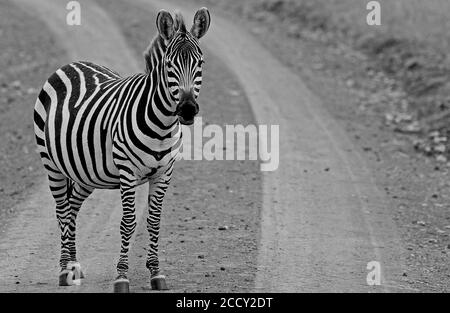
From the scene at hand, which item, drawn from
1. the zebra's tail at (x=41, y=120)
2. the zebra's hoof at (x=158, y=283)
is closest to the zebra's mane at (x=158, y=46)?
the zebra's tail at (x=41, y=120)

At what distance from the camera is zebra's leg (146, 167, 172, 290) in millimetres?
8555

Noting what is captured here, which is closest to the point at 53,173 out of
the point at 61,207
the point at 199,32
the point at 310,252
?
the point at 61,207

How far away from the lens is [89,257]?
10148 millimetres

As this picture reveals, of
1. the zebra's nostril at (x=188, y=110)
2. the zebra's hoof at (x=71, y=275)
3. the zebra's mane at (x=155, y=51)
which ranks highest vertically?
the zebra's mane at (x=155, y=51)

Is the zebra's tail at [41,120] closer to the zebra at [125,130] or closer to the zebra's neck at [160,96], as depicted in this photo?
the zebra at [125,130]

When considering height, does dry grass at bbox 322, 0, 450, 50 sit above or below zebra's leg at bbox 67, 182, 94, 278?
above

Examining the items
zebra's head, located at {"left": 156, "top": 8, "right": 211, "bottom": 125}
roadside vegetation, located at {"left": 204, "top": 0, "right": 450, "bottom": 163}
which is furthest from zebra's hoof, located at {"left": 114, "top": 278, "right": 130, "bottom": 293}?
roadside vegetation, located at {"left": 204, "top": 0, "right": 450, "bottom": 163}

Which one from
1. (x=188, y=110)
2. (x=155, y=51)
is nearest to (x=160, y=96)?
(x=155, y=51)

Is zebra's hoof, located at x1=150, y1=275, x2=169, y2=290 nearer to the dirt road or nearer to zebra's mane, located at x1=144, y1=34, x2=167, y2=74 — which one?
the dirt road

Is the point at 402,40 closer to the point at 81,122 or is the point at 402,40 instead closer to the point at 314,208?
the point at 314,208

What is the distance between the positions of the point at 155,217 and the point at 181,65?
1631 millimetres

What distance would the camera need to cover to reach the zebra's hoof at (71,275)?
8906 millimetres

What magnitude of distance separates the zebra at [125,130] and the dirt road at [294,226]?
2.07 ft

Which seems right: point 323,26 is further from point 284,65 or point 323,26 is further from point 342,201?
point 342,201
